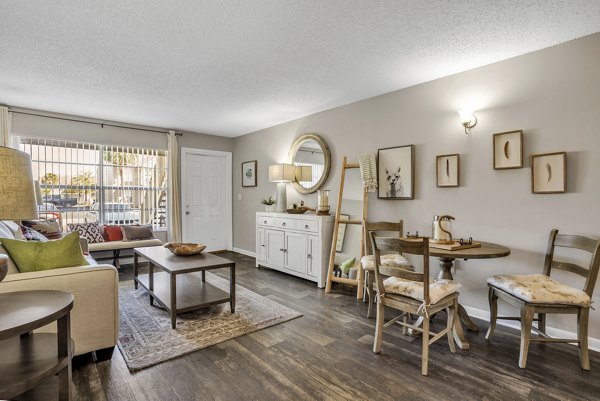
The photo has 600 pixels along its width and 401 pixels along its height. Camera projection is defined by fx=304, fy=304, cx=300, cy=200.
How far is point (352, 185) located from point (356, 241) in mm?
715

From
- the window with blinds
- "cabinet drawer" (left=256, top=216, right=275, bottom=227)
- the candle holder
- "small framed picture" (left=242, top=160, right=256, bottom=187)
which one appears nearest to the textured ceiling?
the window with blinds

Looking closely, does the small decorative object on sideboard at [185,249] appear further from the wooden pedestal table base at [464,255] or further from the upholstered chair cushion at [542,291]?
the upholstered chair cushion at [542,291]

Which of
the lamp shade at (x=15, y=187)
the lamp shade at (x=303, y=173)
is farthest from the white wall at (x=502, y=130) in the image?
the lamp shade at (x=15, y=187)

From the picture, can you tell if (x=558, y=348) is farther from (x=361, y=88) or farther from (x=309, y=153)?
(x=309, y=153)

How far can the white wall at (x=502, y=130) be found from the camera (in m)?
2.35

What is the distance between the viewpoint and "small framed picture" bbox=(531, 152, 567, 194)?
7.88 ft

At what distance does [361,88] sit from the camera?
3.44 meters

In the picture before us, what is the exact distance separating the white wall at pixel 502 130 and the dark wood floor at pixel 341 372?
69 centimetres

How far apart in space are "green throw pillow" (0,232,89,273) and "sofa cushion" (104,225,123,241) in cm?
276

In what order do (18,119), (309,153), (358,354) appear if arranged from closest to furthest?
(358,354) → (18,119) → (309,153)

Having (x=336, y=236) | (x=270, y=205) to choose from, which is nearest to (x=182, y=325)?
(x=336, y=236)

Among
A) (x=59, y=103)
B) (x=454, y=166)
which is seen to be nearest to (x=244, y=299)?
(x=454, y=166)

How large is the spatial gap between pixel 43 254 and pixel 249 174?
397cm

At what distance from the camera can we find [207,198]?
603 centimetres
